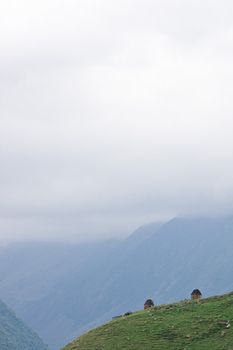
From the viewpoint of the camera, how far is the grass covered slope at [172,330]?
246 ft

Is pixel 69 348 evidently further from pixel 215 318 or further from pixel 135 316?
pixel 215 318

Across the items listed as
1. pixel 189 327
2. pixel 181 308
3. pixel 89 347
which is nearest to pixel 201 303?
pixel 181 308

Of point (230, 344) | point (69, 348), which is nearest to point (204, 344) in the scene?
point (230, 344)

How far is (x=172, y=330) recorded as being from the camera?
78.4 m

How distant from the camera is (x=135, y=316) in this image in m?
86.8

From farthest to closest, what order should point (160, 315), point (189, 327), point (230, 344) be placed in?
point (160, 315), point (189, 327), point (230, 344)

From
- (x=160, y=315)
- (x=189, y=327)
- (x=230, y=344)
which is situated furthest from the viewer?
(x=160, y=315)

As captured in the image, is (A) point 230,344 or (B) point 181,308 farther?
(B) point 181,308

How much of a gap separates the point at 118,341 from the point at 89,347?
118 inches

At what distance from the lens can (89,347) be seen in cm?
7950

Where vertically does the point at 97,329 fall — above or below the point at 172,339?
above

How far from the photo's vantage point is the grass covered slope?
75000 mm

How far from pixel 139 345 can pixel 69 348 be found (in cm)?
940

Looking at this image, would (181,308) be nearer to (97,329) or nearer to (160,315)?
(160,315)
